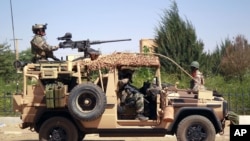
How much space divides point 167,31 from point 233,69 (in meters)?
3.89

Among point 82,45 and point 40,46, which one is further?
point 82,45

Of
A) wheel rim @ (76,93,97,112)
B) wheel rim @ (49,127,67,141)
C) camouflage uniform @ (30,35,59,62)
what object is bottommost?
wheel rim @ (49,127,67,141)

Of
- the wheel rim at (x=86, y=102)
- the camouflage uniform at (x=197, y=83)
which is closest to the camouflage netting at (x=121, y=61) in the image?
the wheel rim at (x=86, y=102)

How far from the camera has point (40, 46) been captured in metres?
10.3

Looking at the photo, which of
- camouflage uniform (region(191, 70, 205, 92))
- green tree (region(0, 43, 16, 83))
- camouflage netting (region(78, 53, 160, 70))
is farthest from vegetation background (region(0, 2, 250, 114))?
green tree (region(0, 43, 16, 83))

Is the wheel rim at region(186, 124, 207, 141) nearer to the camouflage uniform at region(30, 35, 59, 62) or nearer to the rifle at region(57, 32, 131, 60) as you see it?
the rifle at region(57, 32, 131, 60)

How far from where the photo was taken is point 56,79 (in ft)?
32.8

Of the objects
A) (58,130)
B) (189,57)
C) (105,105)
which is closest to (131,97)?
(105,105)

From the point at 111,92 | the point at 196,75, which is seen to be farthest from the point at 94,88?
the point at 196,75

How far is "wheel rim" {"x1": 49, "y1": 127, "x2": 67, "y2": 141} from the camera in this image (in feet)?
32.3

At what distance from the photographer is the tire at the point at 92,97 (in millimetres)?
9406

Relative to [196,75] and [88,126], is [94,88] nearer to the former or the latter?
[88,126]

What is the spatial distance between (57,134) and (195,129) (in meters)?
2.98

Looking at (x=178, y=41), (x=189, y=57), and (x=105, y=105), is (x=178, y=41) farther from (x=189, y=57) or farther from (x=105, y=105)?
(x=105, y=105)
